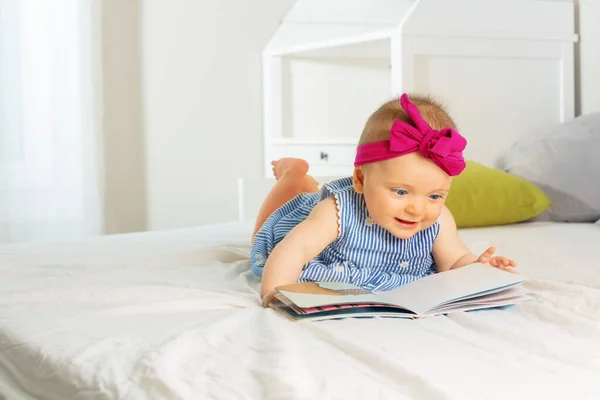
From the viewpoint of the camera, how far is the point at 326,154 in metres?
2.92

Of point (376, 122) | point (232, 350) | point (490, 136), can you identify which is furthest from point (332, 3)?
point (232, 350)

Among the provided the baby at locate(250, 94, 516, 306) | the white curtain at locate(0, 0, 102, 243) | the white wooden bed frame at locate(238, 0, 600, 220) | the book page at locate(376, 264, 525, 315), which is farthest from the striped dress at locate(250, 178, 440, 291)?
the white curtain at locate(0, 0, 102, 243)

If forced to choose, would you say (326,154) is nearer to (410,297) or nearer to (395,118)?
(395,118)

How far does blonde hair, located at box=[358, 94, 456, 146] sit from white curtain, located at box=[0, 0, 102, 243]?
2102mm

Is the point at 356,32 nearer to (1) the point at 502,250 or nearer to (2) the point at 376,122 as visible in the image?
(1) the point at 502,250

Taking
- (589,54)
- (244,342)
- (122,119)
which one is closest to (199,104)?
(122,119)

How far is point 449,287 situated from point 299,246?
243mm

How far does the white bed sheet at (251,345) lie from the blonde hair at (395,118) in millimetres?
299

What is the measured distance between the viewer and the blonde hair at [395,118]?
1238 mm

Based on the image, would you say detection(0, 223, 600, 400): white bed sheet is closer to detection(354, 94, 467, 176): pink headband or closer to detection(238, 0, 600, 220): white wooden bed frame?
detection(354, 94, 467, 176): pink headband

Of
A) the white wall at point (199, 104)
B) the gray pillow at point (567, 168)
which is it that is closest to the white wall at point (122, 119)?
the white wall at point (199, 104)

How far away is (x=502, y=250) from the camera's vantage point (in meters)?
1.72

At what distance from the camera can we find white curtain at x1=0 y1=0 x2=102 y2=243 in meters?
3.02

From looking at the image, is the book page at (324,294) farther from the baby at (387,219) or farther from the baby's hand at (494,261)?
the baby's hand at (494,261)
